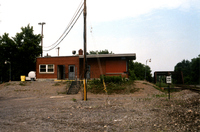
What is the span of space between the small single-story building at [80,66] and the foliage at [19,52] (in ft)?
41.9

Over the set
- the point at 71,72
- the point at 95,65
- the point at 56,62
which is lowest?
the point at 71,72

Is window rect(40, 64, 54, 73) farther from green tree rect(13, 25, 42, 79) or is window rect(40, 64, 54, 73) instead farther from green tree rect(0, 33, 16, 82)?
green tree rect(0, 33, 16, 82)

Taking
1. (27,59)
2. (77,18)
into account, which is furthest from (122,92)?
(27,59)

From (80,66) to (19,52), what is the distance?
19.5 m

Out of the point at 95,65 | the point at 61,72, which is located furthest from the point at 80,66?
the point at 61,72

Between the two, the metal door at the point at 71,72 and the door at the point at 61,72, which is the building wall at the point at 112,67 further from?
the door at the point at 61,72

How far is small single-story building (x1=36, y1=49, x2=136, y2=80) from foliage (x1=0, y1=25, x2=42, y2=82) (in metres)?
12.8

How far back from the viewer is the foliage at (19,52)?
44531 millimetres

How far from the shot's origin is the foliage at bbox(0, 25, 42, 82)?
1753 inches

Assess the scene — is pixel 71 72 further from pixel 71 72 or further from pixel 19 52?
pixel 19 52

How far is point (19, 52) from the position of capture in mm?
44125

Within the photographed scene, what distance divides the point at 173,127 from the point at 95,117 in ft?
11.6

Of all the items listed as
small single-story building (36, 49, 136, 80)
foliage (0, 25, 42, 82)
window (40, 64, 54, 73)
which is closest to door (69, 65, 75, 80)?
small single-story building (36, 49, 136, 80)

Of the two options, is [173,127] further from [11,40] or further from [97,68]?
[11,40]
